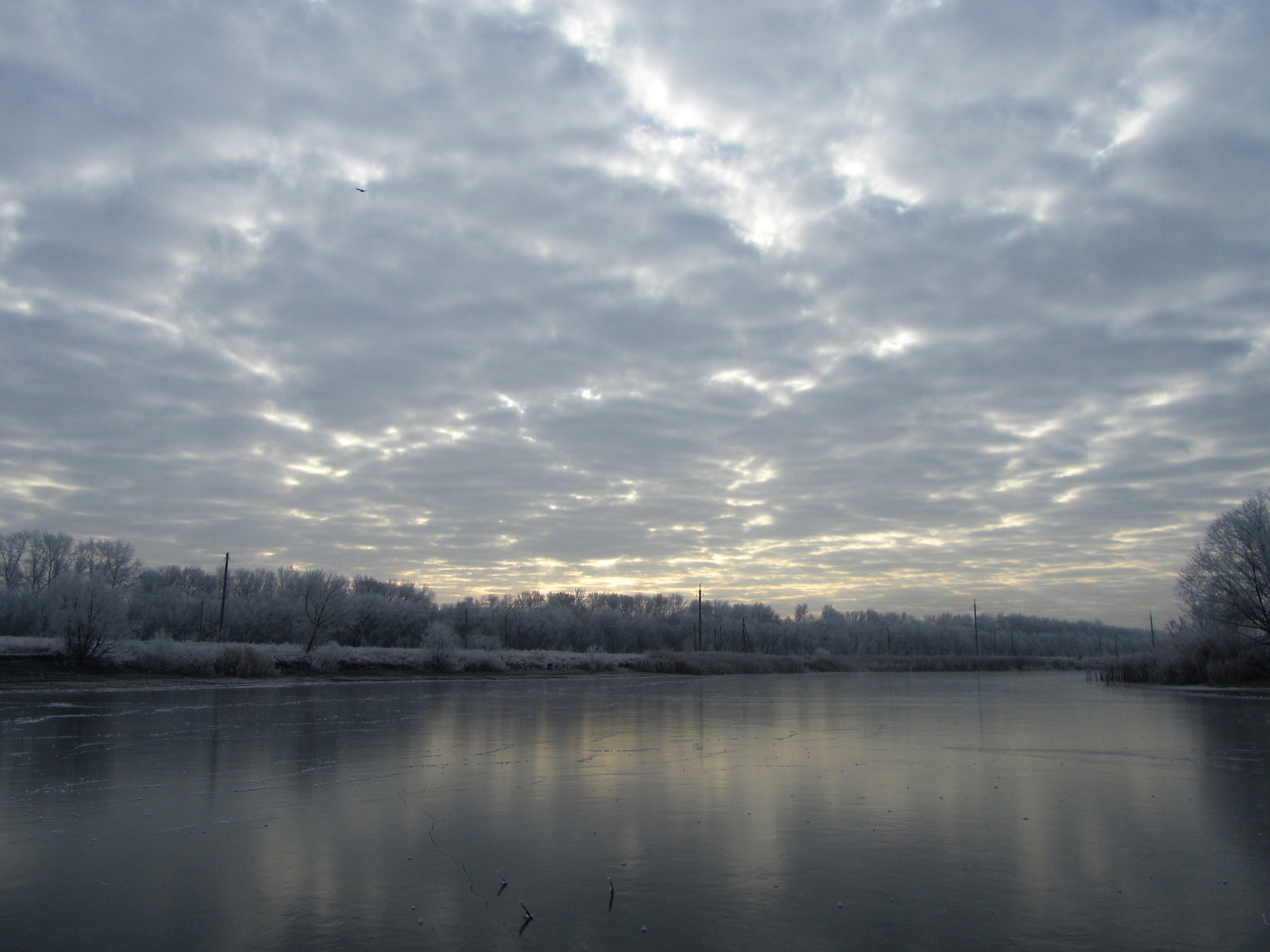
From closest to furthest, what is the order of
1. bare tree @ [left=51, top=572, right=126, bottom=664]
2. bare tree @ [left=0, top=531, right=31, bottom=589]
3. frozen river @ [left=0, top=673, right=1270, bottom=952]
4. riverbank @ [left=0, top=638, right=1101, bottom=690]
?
1. frozen river @ [left=0, top=673, right=1270, bottom=952]
2. riverbank @ [left=0, top=638, right=1101, bottom=690]
3. bare tree @ [left=51, top=572, right=126, bottom=664]
4. bare tree @ [left=0, top=531, right=31, bottom=589]

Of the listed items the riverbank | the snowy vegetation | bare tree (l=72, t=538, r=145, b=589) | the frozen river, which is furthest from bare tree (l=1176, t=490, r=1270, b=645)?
bare tree (l=72, t=538, r=145, b=589)

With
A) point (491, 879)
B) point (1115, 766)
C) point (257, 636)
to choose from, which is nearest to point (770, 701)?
point (1115, 766)

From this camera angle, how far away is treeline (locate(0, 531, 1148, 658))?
134ft

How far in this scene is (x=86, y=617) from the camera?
1171 inches

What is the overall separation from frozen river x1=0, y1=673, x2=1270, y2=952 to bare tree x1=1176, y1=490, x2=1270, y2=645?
22616 millimetres

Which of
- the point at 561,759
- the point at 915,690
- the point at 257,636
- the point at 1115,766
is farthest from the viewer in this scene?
the point at 257,636

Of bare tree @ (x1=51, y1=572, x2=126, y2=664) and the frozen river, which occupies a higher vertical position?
bare tree @ (x1=51, y1=572, x2=126, y2=664)

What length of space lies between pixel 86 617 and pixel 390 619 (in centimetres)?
5008

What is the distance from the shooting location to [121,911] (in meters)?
4.79

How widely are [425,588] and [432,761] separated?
370ft

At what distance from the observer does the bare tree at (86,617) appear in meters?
29.8

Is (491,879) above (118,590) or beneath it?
beneath

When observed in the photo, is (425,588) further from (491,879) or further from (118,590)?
(491,879)

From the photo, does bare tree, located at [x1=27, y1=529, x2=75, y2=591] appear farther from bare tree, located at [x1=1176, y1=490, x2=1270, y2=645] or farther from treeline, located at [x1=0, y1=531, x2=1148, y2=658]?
bare tree, located at [x1=1176, y1=490, x2=1270, y2=645]
